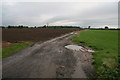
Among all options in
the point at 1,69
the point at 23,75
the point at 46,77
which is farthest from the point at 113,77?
the point at 1,69

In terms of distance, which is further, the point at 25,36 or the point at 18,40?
the point at 25,36

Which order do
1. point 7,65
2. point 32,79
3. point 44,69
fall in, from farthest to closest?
1. point 7,65
2. point 44,69
3. point 32,79

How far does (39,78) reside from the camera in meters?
5.93

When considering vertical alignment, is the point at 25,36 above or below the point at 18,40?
above

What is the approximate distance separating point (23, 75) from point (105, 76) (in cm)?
393

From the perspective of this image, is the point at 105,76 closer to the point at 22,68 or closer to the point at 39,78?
the point at 39,78

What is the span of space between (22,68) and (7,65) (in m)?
1.16

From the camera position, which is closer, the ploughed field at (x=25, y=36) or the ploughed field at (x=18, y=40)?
the ploughed field at (x=18, y=40)

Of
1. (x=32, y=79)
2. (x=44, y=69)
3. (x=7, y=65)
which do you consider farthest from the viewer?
(x=7, y=65)

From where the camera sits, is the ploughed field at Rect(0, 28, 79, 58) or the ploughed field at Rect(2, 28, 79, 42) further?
the ploughed field at Rect(2, 28, 79, 42)

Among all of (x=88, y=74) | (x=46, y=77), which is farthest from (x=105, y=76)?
(x=46, y=77)

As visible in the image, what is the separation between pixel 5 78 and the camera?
19.6 feet

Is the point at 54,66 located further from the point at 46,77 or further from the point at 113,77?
the point at 113,77

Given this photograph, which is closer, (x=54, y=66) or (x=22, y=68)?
(x=22, y=68)
